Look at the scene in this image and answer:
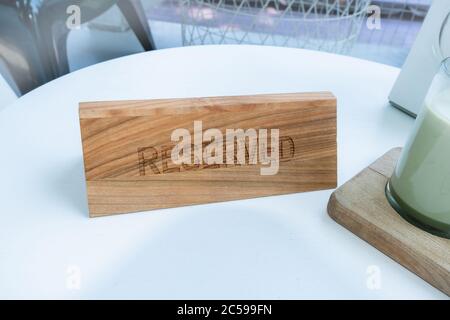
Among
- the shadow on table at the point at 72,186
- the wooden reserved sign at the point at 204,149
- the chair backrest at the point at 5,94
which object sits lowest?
the chair backrest at the point at 5,94

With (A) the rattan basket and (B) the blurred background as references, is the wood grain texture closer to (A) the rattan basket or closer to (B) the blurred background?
(B) the blurred background

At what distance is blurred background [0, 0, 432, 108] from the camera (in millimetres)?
758

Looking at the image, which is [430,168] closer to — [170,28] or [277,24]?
[277,24]

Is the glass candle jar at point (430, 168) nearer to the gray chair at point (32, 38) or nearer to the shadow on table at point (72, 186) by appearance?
the shadow on table at point (72, 186)

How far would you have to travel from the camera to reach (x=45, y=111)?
50 cm

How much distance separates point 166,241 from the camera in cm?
36

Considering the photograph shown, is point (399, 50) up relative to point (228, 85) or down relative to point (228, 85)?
down

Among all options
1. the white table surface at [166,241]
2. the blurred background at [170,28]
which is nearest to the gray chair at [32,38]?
the blurred background at [170,28]

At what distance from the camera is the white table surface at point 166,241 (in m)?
0.33

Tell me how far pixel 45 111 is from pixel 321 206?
345 millimetres

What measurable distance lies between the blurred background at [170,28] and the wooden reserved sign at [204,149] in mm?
375
